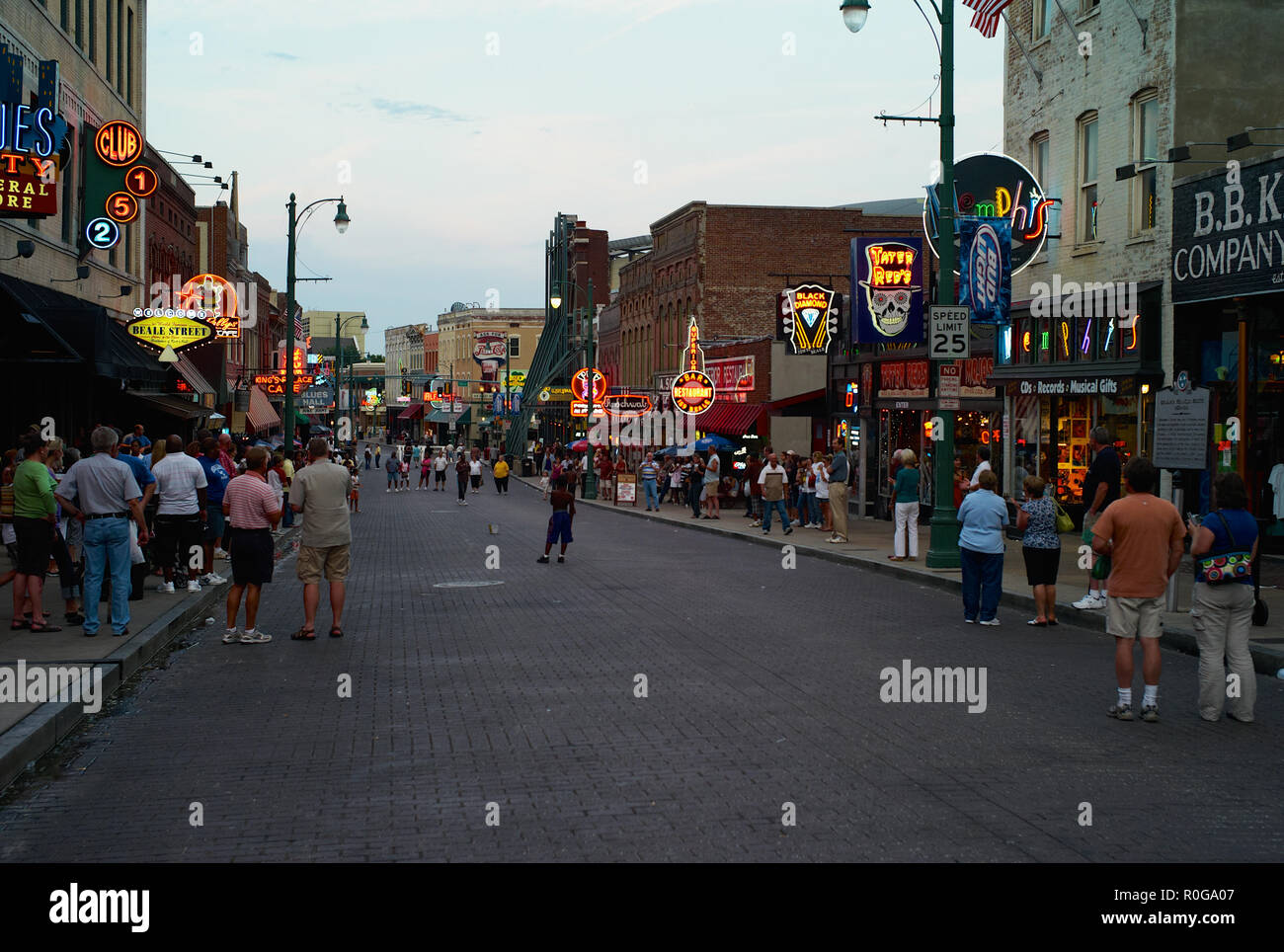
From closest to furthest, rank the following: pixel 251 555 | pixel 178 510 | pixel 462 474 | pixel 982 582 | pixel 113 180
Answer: pixel 251 555, pixel 982 582, pixel 178 510, pixel 113 180, pixel 462 474

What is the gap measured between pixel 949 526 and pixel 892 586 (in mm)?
1667

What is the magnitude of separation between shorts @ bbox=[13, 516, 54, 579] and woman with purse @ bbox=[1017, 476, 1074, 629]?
9362 millimetres

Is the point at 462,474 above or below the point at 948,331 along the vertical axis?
below

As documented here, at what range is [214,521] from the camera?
680 inches

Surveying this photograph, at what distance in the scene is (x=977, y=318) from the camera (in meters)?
23.3

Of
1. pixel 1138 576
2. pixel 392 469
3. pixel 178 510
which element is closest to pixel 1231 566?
pixel 1138 576

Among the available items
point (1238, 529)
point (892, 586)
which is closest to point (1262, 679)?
point (1238, 529)

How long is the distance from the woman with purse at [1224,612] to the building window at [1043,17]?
18.3 m

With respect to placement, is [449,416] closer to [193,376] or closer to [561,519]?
[193,376]

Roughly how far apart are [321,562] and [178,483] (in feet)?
9.71

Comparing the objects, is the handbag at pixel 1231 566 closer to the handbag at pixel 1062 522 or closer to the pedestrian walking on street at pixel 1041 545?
the pedestrian walking on street at pixel 1041 545

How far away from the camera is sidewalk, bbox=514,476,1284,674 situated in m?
12.4

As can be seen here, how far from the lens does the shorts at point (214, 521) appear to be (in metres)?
17.0

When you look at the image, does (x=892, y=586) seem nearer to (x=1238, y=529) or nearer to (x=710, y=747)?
(x=1238, y=529)
